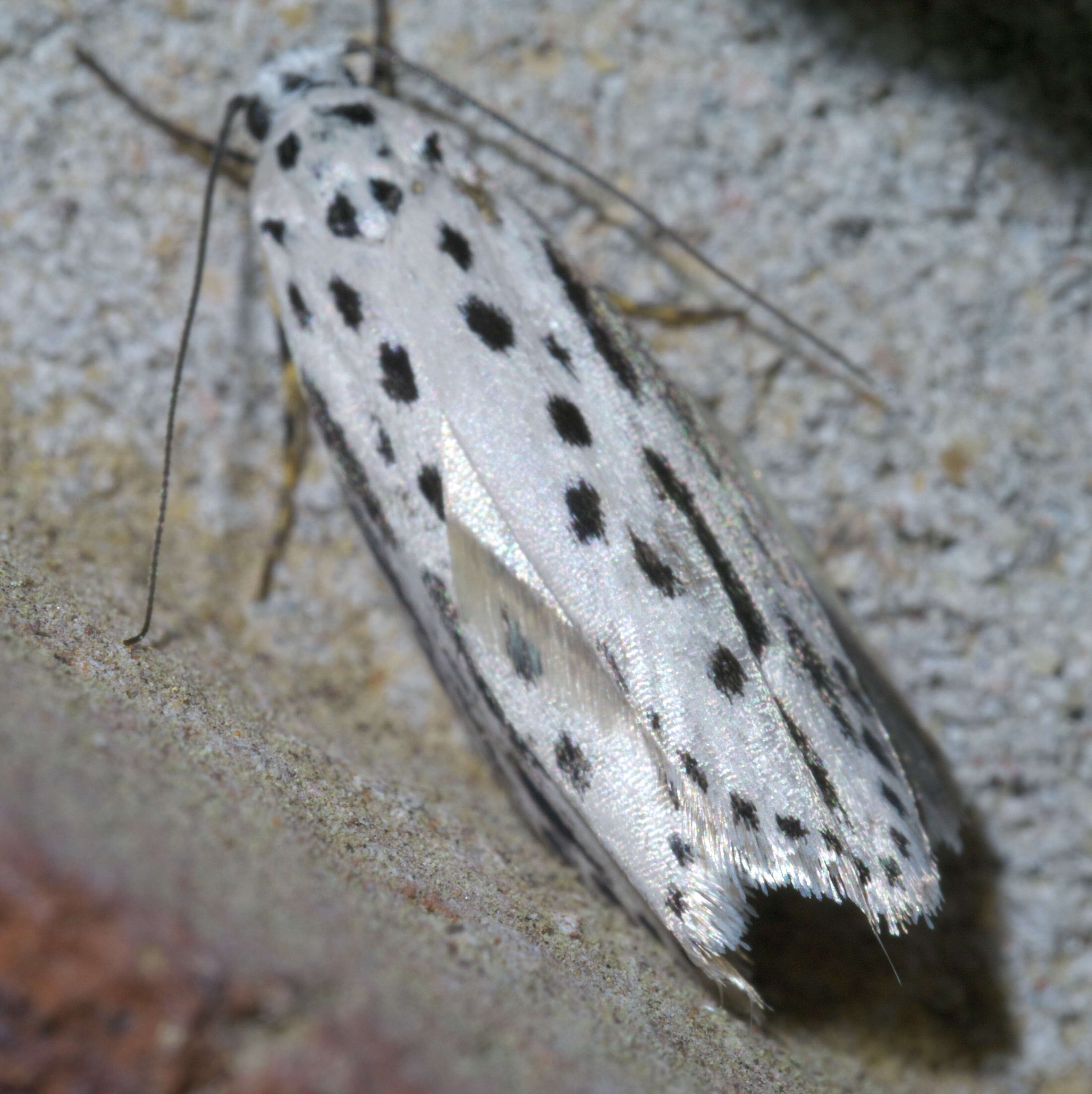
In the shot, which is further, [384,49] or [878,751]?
[384,49]

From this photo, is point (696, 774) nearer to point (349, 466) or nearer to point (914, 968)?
point (349, 466)

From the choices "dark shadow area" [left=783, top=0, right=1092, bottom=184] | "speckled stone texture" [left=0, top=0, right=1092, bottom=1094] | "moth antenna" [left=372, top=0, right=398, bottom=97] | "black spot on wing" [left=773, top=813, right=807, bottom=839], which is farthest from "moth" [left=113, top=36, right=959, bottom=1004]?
"dark shadow area" [left=783, top=0, right=1092, bottom=184]

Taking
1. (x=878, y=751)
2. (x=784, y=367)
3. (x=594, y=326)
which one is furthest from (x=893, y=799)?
(x=784, y=367)

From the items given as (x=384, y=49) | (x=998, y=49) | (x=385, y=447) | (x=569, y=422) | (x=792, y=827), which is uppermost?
(x=998, y=49)

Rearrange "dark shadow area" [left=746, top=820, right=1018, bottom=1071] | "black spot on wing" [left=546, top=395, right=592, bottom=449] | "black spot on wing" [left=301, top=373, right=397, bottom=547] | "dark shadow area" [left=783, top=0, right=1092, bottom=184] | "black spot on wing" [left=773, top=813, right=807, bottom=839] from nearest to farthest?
1. "black spot on wing" [left=773, top=813, right=807, bottom=839]
2. "black spot on wing" [left=546, top=395, right=592, bottom=449]
3. "black spot on wing" [left=301, top=373, right=397, bottom=547]
4. "dark shadow area" [left=746, top=820, right=1018, bottom=1071]
5. "dark shadow area" [left=783, top=0, right=1092, bottom=184]

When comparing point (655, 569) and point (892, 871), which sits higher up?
point (655, 569)

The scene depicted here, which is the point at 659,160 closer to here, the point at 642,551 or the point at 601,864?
the point at 642,551

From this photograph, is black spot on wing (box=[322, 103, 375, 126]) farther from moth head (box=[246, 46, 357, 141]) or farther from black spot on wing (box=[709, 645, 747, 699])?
black spot on wing (box=[709, 645, 747, 699])

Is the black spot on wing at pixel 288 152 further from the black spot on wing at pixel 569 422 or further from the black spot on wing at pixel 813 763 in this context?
the black spot on wing at pixel 813 763
